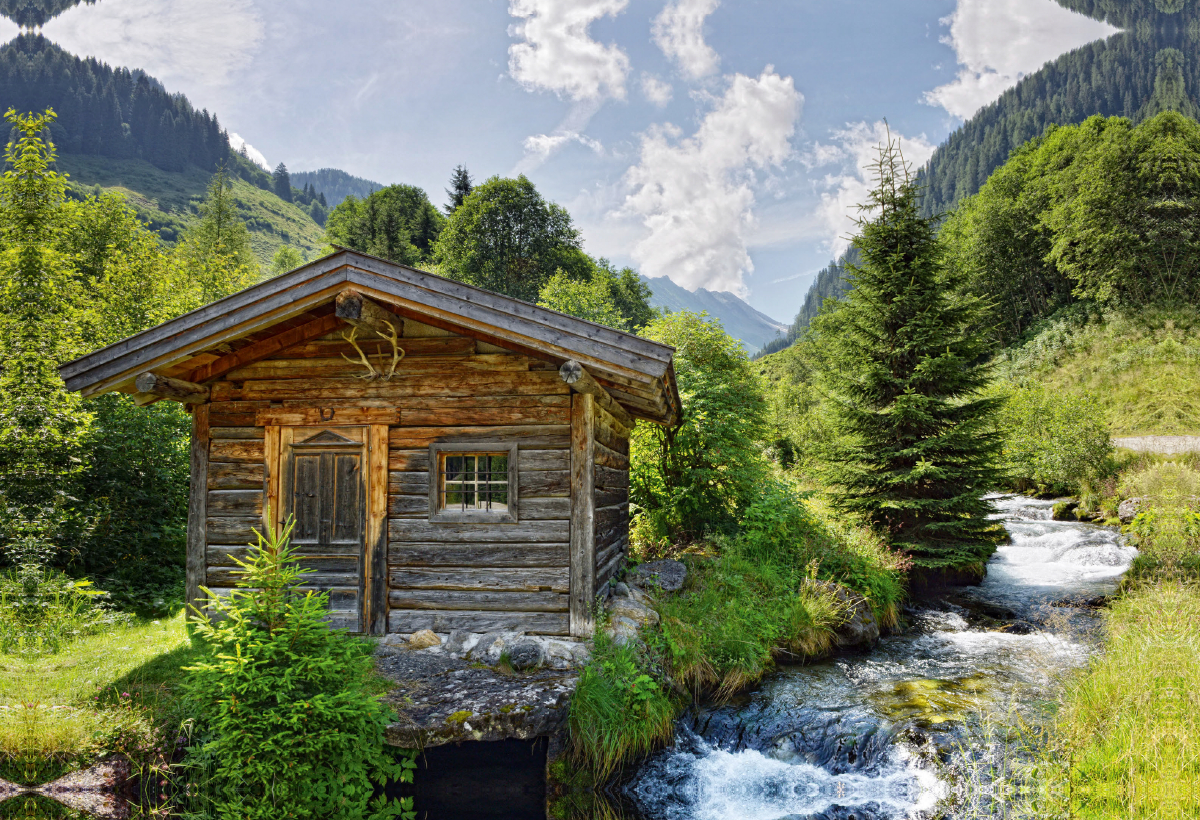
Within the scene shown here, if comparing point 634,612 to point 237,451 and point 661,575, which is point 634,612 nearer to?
point 661,575

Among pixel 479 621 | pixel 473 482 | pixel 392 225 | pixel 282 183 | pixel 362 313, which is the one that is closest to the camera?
pixel 362 313

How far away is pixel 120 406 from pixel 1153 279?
152 ft

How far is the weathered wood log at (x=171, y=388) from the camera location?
6.78m

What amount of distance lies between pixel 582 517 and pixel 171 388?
17.2 ft

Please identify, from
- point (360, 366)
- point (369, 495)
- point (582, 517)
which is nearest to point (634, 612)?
point (582, 517)

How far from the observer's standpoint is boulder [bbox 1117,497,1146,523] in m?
15.6

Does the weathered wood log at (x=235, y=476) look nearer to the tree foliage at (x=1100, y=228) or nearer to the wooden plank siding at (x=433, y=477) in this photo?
the wooden plank siding at (x=433, y=477)

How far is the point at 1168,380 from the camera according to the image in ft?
85.9

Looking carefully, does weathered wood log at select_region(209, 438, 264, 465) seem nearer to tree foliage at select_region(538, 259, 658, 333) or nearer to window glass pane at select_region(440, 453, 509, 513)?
window glass pane at select_region(440, 453, 509, 513)

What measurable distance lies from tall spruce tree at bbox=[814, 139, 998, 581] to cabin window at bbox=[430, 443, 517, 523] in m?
9.30

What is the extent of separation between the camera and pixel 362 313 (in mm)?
6730

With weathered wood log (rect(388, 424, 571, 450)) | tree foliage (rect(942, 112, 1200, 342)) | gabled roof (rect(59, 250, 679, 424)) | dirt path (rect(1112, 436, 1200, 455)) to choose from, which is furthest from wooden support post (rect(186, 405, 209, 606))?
tree foliage (rect(942, 112, 1200, 342))

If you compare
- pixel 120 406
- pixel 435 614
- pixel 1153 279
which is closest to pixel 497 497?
pixel 435 614

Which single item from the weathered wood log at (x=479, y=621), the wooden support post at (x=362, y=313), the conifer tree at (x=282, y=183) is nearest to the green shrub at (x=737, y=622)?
the weathered wood log at (x=479, y=621)
